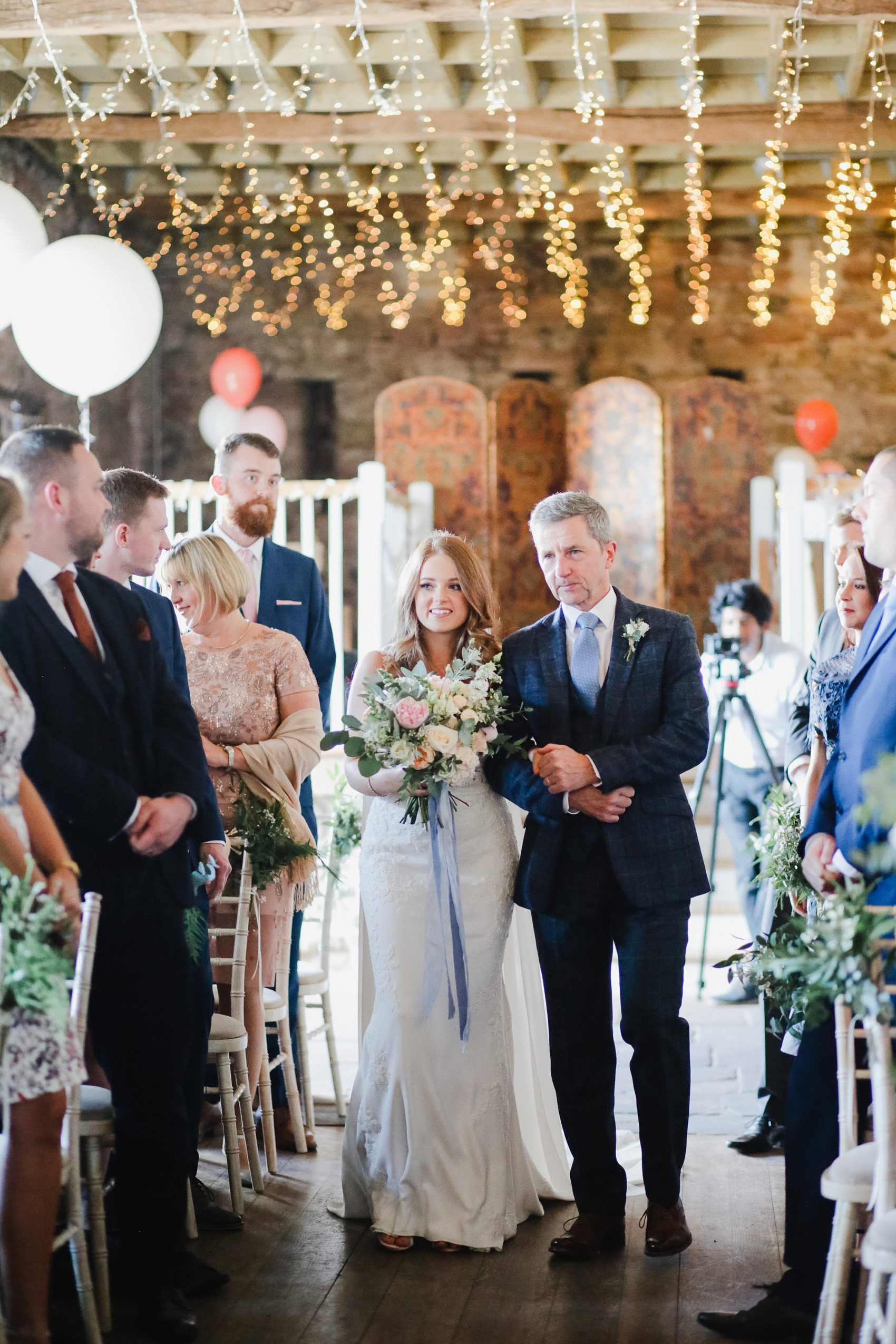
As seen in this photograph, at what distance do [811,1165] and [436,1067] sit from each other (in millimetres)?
990

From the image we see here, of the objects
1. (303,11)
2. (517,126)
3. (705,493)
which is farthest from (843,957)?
(705,493)

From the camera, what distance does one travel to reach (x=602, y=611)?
3.44 metres

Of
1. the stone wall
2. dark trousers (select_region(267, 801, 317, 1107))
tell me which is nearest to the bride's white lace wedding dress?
dark trousers (select_region(267, 801, 317, 1107))

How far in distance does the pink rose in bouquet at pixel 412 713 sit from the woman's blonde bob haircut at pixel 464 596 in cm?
29

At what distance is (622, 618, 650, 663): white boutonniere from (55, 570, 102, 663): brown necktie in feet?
4.27

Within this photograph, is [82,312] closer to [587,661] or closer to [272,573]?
[272,573]

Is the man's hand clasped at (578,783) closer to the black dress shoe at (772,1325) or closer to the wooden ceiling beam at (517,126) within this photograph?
the black dress shoe at (772,1325)

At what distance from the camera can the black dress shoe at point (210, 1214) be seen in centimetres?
348

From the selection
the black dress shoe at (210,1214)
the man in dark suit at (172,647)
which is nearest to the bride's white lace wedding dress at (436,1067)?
the black dress shoe at (210,1214)

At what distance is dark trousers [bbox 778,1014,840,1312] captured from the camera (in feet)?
9.10

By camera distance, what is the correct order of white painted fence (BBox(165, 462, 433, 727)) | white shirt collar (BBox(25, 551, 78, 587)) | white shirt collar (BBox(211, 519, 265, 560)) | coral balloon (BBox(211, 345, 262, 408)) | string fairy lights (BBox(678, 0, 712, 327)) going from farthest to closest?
coral balloon (BBox(211, 345, 262, 408))
white painted fence (BBox(165, 462, 433, 727))
string fairy lights (BBox(678, 0, 712, 327))
white shirt collar (BBox(211, 519, 265, 560))
white shirt collar (BBox(25, 551, 78, 587))

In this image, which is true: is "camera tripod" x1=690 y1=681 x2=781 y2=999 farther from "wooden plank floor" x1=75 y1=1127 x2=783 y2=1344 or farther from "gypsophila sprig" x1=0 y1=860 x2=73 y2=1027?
"gypsophila sprig" x1=0 y1=860 x2=73 y2=1027

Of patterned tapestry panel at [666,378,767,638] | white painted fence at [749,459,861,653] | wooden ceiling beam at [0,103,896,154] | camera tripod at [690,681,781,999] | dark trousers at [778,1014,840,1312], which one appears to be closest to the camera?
dark trousers at [778,1014,840,1312]

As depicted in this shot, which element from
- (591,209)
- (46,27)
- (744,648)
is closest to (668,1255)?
(744,648)
